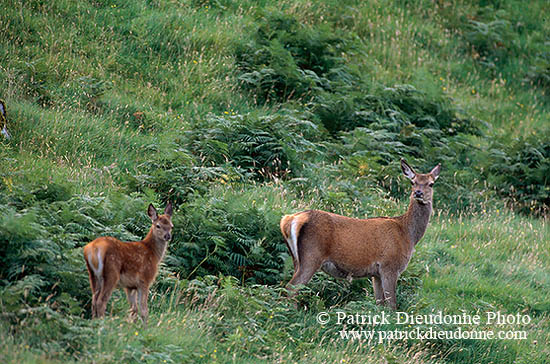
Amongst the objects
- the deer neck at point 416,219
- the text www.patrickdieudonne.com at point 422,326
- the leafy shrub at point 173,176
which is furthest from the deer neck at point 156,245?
the deer neck at point 416,219

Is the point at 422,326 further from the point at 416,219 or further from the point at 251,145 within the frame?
the point at 251,145

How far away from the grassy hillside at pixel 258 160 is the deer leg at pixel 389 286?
0.22m

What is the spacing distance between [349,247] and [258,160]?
12.3ft

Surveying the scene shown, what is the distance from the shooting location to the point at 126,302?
7.47 metres

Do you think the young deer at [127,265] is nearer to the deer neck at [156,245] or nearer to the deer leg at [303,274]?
the deer neck at [156,245]

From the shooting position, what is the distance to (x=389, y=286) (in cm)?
908

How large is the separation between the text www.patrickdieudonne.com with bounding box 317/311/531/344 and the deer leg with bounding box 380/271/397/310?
0.55 ft

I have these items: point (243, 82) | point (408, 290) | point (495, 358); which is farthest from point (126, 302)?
point (243, 82)

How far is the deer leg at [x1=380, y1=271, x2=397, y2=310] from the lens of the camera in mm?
9062

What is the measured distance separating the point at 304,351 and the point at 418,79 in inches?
417

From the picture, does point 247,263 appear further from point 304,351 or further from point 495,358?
point 495,358

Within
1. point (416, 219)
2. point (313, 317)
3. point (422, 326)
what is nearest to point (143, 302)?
point (313, 317)

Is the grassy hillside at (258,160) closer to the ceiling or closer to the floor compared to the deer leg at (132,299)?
closer to the floor

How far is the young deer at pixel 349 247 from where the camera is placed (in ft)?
28.7
